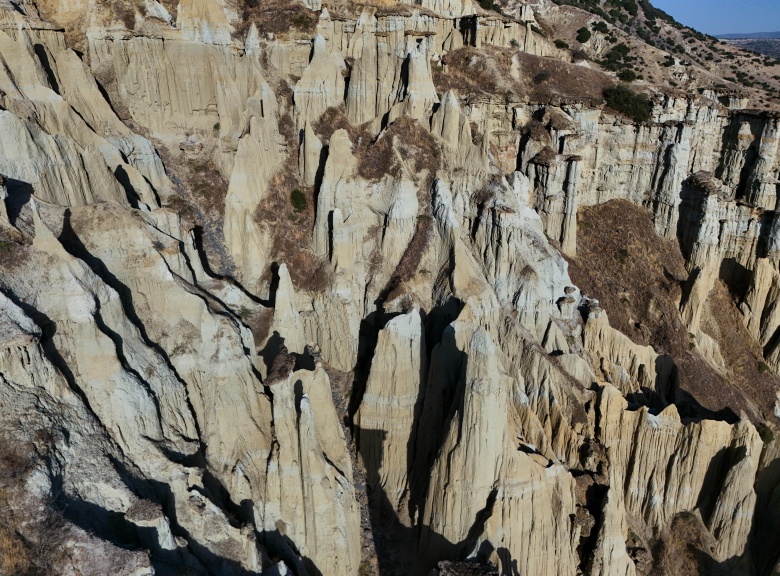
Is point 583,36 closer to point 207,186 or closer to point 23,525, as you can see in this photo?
point 207,186

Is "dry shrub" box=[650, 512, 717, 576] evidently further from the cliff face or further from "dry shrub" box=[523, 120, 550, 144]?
"dry shrub" box=[523, 120, 550, 144]

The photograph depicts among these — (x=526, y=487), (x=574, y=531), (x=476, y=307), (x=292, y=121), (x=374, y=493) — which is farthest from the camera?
(x=292, y=121)

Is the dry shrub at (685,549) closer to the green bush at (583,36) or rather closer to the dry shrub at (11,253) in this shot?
the dry shrub at (11,253)

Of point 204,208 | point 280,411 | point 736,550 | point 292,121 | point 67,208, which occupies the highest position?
point 292,121

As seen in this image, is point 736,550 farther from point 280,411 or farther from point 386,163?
point 386,163

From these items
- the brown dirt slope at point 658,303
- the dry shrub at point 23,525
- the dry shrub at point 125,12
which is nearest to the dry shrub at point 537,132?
the brown dirt slope at point 658,303

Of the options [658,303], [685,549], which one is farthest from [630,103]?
[685,549]

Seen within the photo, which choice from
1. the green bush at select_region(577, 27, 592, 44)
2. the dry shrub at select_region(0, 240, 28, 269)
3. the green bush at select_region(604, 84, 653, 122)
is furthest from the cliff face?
the green bush at select_region(577, 27, 592, 44)

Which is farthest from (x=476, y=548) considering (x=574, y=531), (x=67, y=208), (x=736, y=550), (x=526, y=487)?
(x=67, y=208)
